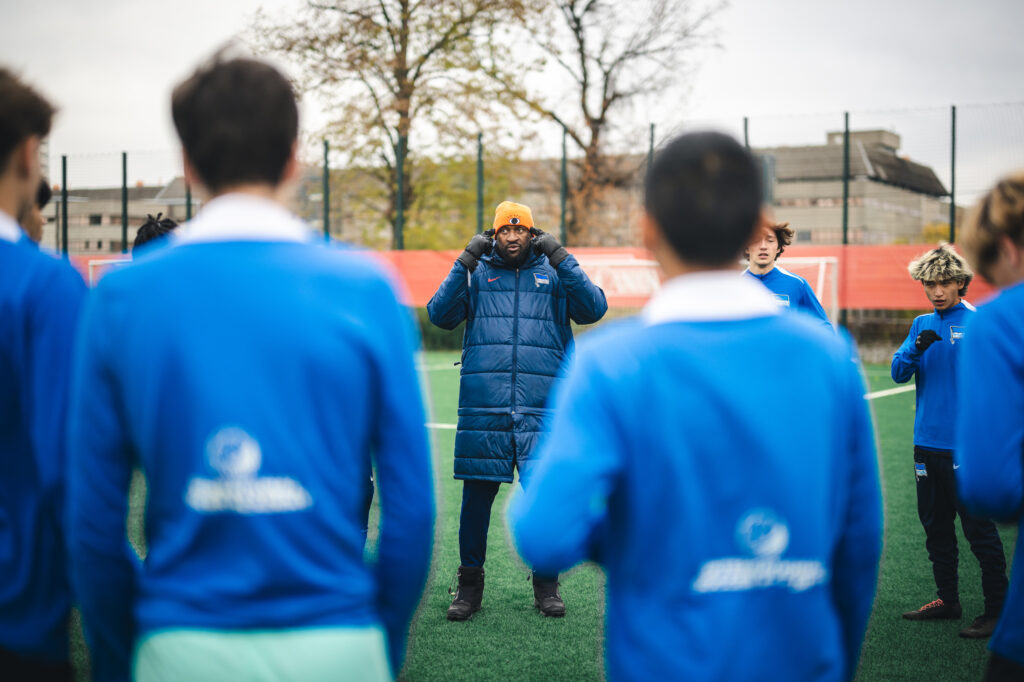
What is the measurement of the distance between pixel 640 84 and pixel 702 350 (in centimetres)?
2507

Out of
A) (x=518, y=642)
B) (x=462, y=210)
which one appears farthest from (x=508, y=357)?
(x=462, y=210)

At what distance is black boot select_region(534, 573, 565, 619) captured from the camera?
14.7 ft

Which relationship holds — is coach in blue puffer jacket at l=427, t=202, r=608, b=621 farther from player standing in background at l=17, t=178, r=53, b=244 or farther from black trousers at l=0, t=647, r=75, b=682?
black trousers at l=0, t=647, r=75, b=682

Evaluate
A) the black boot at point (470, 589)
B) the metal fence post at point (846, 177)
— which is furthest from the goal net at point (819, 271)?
the black boot at point (470, 589)

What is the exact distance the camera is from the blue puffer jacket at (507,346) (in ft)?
15.3

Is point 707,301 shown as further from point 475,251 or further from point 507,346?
point 475,251

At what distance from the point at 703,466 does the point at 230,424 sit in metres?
0.75

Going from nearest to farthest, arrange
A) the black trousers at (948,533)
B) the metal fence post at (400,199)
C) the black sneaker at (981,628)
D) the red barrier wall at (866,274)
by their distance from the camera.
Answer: the black sneaker at (981,628), the black trousers at (948,533), the red barrier wall at (866,274), the metal fence post at (400,199)

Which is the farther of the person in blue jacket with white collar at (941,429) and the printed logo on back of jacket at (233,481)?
the person in blue jacket with white collar at (941,429)

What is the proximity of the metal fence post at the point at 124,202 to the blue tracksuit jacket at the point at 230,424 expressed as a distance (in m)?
20.6

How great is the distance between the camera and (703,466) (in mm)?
1392

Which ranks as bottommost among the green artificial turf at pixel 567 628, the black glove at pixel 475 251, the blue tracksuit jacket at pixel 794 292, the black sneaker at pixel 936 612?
the green artificial turf at pixel 567 628

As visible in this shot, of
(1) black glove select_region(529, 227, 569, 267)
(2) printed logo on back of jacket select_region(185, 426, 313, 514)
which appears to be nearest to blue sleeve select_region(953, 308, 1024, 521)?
(2) printed logo on back of jacket select_region(185, 426, 313, 514)

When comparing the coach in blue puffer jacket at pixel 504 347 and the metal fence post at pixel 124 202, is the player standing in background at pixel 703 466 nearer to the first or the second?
the coach in blue puffer jacket at pixel 504 347
